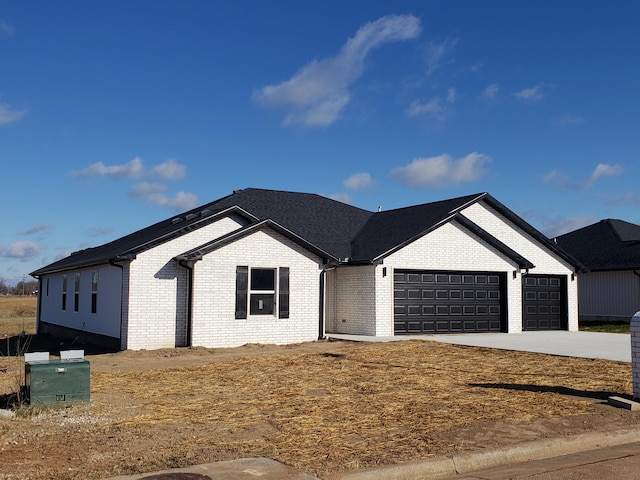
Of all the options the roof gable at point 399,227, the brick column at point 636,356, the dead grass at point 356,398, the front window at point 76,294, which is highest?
the roof gable at point 399,227

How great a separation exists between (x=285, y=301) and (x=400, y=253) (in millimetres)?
4956

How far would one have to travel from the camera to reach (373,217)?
95.4 feet

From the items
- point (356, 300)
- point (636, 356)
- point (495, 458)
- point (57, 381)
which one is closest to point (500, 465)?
point (495, 458)

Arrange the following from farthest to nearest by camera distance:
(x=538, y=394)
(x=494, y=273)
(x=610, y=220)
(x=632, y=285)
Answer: (x=610, y=220) < (x=632, y=285) < (x=494, y=273) < (x=538, y=394)

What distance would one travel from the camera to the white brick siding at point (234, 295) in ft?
62.2

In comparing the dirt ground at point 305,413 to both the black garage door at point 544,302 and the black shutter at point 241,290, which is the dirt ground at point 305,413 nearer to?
the black shutter at point 241,290

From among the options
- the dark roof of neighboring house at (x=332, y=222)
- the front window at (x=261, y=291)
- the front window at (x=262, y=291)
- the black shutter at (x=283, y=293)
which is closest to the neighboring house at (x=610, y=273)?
the dark roof of neighboring house at (x=332, y=222)

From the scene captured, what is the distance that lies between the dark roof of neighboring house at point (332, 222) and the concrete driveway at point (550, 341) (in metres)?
2.88

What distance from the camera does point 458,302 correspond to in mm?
24078

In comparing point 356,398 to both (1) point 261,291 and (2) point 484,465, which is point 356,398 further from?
(1) point 261,291

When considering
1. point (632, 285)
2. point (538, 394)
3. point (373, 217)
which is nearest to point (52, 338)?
point (373, 217)

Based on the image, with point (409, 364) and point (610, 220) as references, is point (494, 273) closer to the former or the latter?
point (409, 364)

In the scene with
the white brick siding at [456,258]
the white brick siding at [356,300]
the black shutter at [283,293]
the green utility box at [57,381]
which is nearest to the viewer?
the green utility box at [57,381]

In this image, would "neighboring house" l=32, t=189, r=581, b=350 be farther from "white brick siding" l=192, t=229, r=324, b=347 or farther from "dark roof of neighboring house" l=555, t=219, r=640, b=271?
"dark roof of neighboring house" l=555, t=219, r=640, b=271
